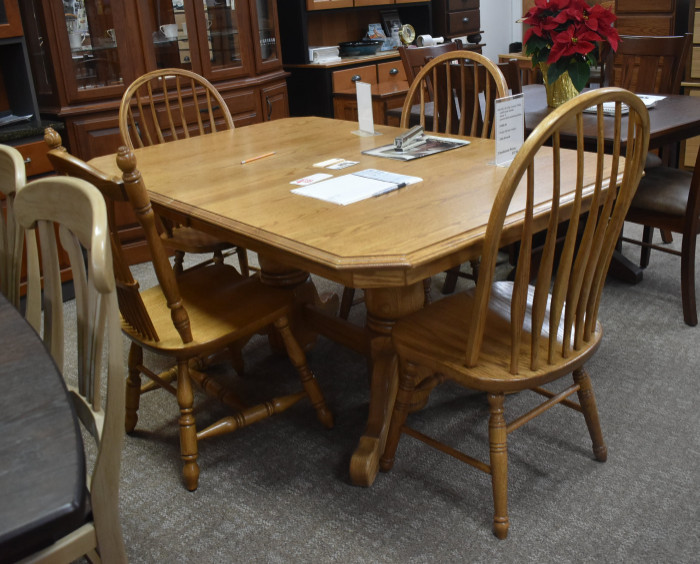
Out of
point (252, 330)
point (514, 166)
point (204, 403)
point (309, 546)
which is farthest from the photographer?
point (204, 403)

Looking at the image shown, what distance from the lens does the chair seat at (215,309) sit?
1667mm

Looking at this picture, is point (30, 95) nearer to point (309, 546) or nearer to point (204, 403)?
point (204, 403)

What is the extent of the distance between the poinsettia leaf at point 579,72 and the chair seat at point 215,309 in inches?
54.0

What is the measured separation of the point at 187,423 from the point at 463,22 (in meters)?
3.81

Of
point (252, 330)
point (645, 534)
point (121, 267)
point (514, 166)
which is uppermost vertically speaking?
point (514, 166)

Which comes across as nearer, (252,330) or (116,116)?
(252,330)

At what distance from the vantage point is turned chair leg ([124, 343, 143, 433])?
188cm

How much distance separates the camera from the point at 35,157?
2.75 m

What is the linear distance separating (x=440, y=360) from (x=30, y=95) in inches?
84.3

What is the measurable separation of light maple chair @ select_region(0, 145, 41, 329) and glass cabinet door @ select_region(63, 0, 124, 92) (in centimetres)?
177

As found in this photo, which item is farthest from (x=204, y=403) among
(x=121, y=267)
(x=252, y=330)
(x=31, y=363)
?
(x=31, y=363)

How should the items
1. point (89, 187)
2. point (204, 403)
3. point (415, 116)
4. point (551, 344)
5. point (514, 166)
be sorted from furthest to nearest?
point (415, 116), point (204, 403), point (551, 344), point (514, 166), point (89, 187)

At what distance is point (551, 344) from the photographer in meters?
1.43

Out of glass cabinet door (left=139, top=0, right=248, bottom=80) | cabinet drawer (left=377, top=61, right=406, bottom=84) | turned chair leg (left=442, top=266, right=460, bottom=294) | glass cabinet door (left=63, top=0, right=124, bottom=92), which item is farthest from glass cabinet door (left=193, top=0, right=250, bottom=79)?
turned chair leg (left=442, top=266, right=460, bottom=294)
